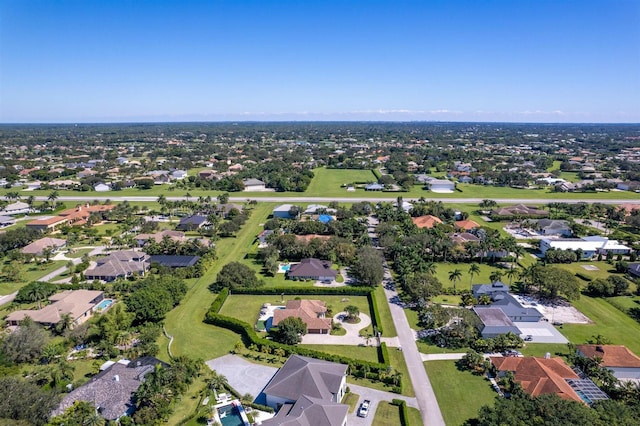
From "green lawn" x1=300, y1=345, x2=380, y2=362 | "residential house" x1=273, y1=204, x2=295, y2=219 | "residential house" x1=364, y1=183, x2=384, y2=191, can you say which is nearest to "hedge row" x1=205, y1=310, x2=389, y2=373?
"green lawn" x1=300, y1=345, x2=380, y2=362

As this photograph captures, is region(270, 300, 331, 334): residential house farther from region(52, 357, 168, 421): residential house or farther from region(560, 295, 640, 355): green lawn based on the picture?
region(560, 295, 640, 355): green lawn

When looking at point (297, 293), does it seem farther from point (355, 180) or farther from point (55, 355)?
point (355, 180)

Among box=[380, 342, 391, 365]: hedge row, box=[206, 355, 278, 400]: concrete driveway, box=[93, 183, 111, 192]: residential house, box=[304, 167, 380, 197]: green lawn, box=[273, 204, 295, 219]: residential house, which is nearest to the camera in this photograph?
box=[206, 355, 278, 400]: concrete driveway

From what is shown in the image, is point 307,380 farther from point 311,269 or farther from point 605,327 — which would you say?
point 605,327

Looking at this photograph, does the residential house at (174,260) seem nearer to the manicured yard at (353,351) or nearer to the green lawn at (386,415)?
the manicured yard at (353,351)

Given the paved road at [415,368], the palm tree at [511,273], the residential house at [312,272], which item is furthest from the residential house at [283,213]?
the palm tree at [511,273]

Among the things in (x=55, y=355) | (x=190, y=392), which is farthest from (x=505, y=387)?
(x=55, y=355)

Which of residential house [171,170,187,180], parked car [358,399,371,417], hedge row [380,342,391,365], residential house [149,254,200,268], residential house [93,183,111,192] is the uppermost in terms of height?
residential house [171,170,187,180]

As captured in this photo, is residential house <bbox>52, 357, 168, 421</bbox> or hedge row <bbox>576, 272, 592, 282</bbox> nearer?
residential house <bbox>52, 357, 168, 421</bbox>

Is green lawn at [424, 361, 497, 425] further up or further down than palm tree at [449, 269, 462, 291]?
further down
